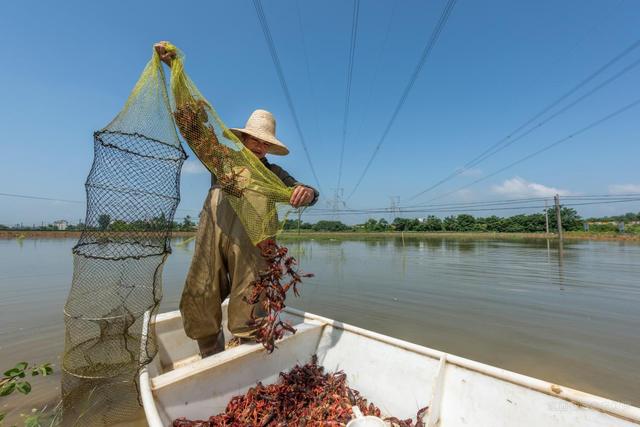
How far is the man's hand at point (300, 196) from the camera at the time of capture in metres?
2.21

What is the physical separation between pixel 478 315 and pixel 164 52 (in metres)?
6.68

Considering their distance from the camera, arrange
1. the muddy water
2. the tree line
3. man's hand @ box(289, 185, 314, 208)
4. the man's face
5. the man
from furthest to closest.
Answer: the tree line → the muddy water → the man's face → the man → man's hand @ box(289, 185, 314, 208)

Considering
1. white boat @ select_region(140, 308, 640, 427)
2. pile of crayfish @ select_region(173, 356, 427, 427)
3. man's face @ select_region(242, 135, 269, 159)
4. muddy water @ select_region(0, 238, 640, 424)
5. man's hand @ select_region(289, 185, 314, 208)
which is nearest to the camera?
white boat @ select_region(140, 308, 640, 427)

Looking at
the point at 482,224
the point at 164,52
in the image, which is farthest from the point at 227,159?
the point at 482,224

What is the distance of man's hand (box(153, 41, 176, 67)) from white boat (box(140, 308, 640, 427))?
216 centimetres

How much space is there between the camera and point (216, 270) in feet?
7.81

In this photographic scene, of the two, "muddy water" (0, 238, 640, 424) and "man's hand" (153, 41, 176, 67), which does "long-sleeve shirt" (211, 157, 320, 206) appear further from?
"muddy water" (0, 238, 640, 424)

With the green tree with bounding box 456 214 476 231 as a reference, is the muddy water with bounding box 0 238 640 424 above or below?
below

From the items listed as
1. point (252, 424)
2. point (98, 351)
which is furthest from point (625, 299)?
point (98, 351)

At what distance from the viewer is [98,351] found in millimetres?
2953

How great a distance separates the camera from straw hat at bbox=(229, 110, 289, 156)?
244cm

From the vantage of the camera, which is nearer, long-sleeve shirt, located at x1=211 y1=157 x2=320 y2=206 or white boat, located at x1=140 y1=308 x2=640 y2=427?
white boat, located at x1=140 y1=308 x2=640 y2=427

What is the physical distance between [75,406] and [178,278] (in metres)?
7.11

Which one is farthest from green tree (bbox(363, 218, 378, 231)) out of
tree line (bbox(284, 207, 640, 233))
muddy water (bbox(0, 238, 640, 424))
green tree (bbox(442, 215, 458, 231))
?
muddy water (bbox(0, 238, 640, 424))
